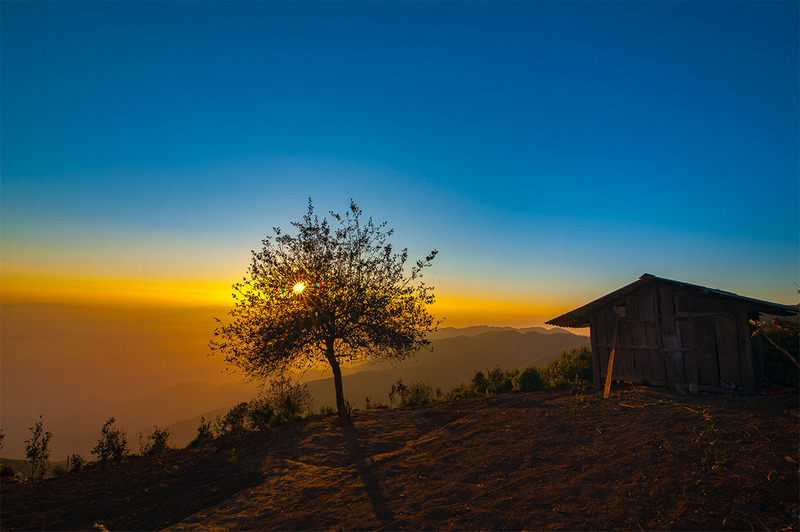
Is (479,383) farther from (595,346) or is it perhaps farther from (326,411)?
(326,411)

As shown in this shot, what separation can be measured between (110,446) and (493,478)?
12879mm

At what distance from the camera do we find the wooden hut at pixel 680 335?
1164cm

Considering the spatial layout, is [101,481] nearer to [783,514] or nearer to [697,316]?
[783,514]

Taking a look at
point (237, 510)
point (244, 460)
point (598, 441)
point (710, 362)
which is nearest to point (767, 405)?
point (710, 362)

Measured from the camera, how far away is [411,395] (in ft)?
66.1

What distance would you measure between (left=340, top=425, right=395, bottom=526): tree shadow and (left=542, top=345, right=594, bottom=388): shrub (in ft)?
39.0

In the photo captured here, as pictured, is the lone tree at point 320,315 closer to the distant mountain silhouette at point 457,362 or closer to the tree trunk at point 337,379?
the tree trunk at point 337,379

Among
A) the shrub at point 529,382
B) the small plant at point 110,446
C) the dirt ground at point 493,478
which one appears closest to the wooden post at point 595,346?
the dirt ground at point 493,478

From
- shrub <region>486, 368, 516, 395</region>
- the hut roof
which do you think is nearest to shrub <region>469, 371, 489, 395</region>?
shrub <region>486, 368, 516, 395</region>

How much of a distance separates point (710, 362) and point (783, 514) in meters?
9.42

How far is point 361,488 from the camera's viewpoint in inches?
309

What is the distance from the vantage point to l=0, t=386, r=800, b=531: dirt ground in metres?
5.30

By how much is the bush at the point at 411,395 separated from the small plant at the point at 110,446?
1183cm

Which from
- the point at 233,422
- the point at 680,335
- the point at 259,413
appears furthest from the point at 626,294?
the point at 233,422
